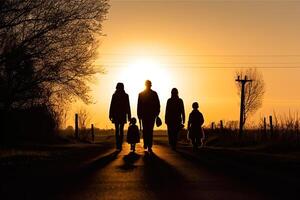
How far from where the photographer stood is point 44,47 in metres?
26.1

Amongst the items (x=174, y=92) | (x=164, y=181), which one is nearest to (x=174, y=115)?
(x=174, y=92)

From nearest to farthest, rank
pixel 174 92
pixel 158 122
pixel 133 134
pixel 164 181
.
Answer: pixel 164 181 → pixel 158 122 → pixel 133 134 → pixel 174 92

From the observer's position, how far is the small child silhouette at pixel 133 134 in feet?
75.6

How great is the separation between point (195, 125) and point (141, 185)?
41.5 ft

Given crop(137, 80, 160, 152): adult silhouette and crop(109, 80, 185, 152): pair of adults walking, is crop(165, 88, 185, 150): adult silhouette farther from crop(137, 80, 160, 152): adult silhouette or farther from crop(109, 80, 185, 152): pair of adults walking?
crop(137, 80, 160, 152): adult silhouette

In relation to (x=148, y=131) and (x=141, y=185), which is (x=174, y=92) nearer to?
(x=148, y=131)

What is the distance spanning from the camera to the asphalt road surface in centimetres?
1027

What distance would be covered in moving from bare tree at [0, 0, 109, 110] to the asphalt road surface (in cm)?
1114

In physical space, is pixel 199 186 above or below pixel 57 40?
below

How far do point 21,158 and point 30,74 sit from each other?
7297 millimetres

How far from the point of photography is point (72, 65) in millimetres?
27328

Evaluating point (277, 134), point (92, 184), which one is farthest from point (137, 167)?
point (277, 134)

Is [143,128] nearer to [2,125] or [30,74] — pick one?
[30,74]

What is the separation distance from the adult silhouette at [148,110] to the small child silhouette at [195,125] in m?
2.61
